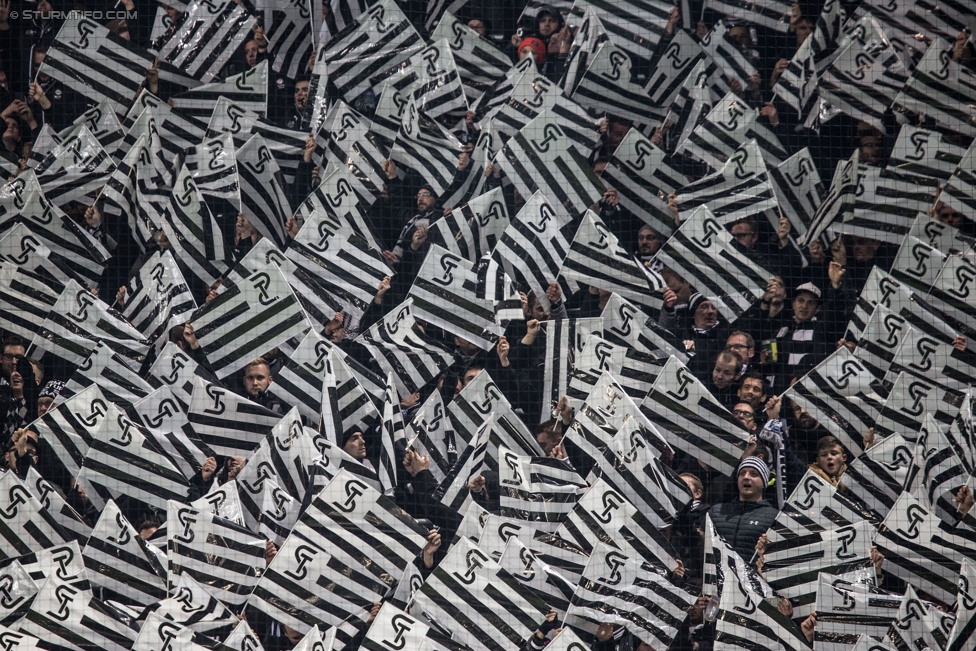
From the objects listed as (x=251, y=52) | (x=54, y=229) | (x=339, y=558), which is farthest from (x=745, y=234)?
(x=54, y=229)

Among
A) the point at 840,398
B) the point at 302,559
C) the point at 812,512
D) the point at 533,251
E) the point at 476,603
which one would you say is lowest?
the point at 302,559

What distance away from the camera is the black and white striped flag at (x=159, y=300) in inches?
302

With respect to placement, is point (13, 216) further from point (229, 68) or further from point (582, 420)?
point (582, 420)

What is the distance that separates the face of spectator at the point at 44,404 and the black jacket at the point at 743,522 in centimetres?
373

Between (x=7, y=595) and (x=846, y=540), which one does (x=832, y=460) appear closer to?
(x=846, y=540)

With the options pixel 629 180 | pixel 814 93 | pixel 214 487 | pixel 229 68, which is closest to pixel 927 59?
pixel 814 93

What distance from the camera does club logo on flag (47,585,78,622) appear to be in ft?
22.2

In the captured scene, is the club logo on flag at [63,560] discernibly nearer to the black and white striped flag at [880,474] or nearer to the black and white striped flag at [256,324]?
the black and white striped flag at [256,324]

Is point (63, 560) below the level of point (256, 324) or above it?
below

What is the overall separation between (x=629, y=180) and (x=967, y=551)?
9.34ft

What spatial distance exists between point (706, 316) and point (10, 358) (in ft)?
13.1

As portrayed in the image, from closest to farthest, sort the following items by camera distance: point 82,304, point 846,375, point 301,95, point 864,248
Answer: point 846,375 → point 82,304 → point 864,248 → point 301,95

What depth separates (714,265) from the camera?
25.0 ft

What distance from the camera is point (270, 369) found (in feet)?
24.8
